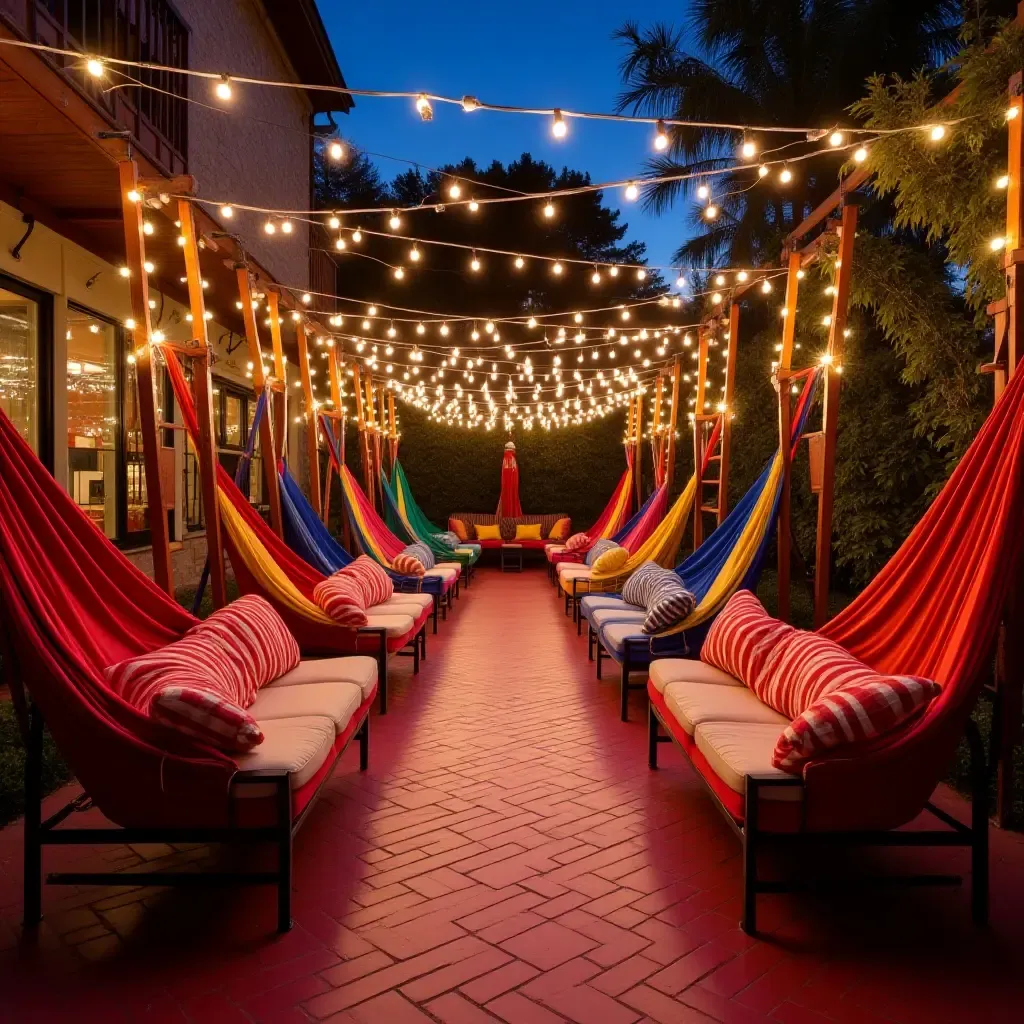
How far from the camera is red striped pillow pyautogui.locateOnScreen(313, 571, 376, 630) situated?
4.07m

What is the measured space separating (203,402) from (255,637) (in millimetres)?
1380

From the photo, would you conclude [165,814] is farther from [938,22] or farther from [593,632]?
[938,22]

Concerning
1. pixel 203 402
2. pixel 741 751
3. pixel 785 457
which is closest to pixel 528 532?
pixel 785 457

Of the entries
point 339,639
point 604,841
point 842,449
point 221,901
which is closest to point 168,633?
point 221,901

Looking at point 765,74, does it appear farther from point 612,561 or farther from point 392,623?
point 392,623

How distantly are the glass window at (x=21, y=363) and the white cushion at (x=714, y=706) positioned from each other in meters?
4.09

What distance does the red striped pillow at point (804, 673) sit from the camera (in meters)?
2.46

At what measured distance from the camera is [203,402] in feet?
12.7

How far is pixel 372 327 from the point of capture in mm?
12203

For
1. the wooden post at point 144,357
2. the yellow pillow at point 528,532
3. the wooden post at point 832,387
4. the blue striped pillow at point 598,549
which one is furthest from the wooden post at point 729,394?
the yellow pillow at point 528,532

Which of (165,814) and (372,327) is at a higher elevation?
(372,327)

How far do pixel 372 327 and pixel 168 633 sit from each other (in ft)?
32.5

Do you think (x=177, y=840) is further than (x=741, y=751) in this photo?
No

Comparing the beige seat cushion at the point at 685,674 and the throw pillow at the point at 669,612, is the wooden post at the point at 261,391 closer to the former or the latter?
the throw pillow at the point at 669,612
